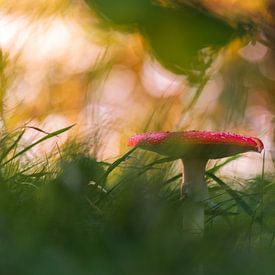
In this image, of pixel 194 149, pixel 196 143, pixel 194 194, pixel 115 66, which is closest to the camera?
pixel 115 66

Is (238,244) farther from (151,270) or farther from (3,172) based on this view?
(3,172)

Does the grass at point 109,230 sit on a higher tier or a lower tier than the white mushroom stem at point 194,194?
lower

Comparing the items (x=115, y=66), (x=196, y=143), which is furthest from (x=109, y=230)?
(x=196, y=143)

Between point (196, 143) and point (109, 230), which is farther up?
point (196, 143)

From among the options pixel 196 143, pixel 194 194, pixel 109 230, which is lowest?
pixel 109 230

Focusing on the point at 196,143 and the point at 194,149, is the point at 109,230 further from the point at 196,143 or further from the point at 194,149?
the point at 194,149

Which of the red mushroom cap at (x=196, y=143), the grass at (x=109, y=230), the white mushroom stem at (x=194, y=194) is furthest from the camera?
the red mushroom cap at (x=196, y=143)
